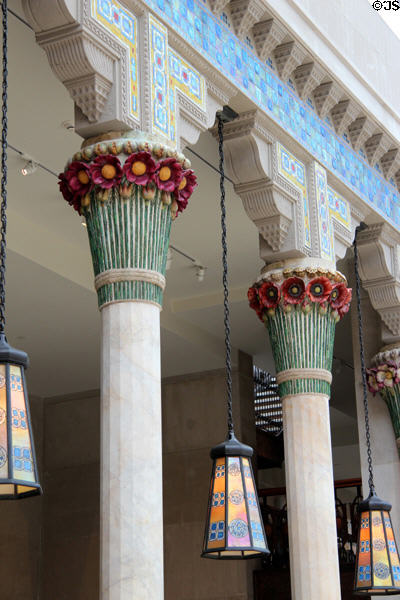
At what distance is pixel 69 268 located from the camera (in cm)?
1138

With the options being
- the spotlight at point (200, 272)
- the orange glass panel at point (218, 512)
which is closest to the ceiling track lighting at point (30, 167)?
the spotlight at point (200, 272)

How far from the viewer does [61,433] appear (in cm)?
1486

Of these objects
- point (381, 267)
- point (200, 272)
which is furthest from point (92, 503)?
point (381, 267)

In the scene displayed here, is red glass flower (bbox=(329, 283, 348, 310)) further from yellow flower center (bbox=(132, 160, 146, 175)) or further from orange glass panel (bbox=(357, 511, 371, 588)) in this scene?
yellow flower center (bbox=(132, 160, 146, 175))

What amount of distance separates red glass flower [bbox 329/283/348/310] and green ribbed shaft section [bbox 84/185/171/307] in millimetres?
2457

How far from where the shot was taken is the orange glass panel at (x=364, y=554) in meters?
8.31

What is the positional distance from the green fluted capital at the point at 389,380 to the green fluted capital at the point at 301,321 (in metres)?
2.12

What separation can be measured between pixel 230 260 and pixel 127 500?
6338 mm

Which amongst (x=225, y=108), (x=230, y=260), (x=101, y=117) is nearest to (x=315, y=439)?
(x=225, y=108)

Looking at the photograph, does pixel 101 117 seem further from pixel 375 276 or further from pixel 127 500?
pixel 375 276

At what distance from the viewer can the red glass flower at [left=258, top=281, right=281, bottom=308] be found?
8.47 metres

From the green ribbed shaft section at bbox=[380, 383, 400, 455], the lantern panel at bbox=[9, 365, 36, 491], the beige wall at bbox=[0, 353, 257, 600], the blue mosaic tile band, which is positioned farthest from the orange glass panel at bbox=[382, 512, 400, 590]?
the beige wall at bbox=[0, 353, 257, 600]

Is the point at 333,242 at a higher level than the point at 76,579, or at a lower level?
higher

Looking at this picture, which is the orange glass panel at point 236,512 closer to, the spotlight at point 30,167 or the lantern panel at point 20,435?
the lantern panel at point 20,435
